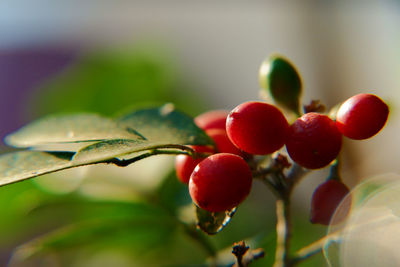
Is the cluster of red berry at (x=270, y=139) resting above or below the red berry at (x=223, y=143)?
above

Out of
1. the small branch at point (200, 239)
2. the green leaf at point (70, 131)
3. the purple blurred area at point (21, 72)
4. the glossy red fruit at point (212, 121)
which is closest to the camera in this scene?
the green leaf at point (70, 131)

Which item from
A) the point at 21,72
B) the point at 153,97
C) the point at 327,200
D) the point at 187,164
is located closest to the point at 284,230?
the point at 327,200

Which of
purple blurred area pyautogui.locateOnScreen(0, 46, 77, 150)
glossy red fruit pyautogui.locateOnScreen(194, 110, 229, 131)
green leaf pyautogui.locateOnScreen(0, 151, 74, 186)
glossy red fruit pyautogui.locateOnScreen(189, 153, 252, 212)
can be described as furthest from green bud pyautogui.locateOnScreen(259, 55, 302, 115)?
purple blurred area pyautogui.locateOnScreen(0, 46, 77, 150)

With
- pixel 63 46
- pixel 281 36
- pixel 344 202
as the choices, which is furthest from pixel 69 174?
pixel 281 36

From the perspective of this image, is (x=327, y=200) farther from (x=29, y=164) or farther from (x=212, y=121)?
(x=29, y=164)

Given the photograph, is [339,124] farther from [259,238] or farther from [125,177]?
[125,177]

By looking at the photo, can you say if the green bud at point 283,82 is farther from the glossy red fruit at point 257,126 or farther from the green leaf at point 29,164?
the green leaf at point 29,164

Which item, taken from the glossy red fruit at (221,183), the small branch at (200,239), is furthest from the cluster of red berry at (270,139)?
the small branch at (200,239)
